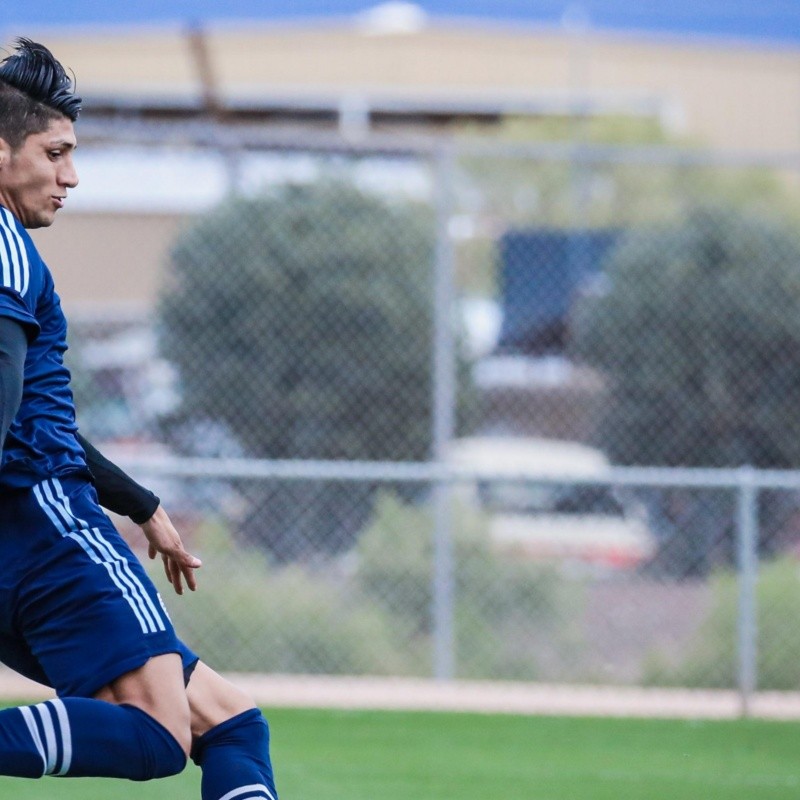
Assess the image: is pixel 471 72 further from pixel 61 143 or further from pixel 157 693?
pixel 157 693

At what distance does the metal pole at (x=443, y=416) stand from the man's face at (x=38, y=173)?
5.13m

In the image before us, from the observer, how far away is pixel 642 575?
8.85 metres

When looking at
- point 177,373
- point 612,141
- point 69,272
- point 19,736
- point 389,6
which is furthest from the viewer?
point 612,141

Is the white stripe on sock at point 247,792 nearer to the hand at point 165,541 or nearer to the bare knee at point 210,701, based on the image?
the bare knee at point 210,701

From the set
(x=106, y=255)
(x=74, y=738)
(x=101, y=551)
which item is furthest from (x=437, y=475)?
(x=74, y=738)

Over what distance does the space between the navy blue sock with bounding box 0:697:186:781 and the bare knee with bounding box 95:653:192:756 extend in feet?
0.09

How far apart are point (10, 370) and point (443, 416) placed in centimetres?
606

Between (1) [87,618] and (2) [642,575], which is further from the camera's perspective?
(2) [642,575]

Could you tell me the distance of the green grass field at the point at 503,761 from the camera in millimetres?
5371

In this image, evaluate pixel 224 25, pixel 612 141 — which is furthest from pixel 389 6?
pixel 612 141

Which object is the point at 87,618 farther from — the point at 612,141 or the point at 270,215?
the point at 612,141

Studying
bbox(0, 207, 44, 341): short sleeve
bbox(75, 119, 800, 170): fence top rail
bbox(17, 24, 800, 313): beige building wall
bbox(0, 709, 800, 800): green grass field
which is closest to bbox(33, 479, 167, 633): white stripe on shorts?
bbox(0, 207, 44, 341): short sleeve

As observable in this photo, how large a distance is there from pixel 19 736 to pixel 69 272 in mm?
7895

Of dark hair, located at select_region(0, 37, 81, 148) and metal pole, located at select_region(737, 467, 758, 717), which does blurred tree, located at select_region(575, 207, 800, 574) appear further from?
dark hair, located at select_region(0, 37, 81, 148)
